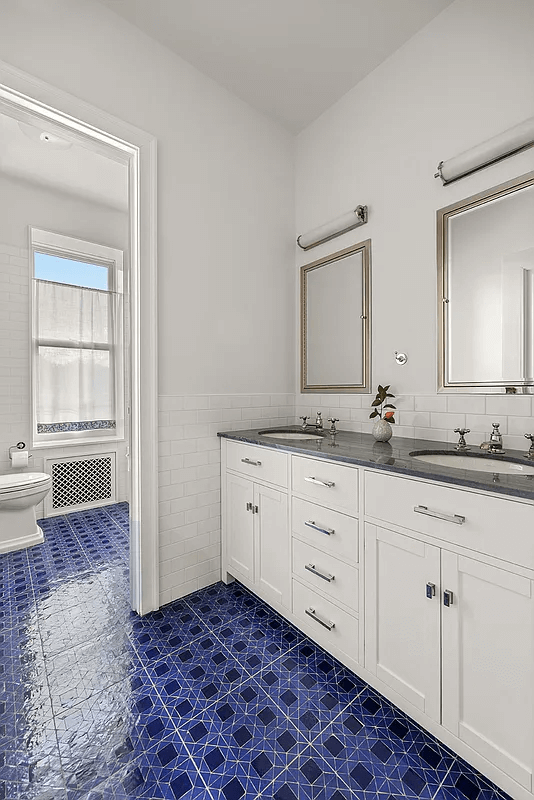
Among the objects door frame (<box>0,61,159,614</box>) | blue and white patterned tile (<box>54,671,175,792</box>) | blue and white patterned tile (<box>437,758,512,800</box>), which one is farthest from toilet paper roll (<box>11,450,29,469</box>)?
blue and white patterned tile (<box>437,758,512,800</box>)

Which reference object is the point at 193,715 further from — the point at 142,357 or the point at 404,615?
the point at 142,357

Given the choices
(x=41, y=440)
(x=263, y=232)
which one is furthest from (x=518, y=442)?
(x=41, y=440)

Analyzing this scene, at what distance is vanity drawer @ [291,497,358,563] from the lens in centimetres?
151

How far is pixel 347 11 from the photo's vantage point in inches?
73.9

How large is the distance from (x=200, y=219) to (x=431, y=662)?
7.59ft

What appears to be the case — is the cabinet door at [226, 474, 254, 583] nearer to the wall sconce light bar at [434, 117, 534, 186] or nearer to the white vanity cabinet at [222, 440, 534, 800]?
the white vanity cabinet at [222, 440, 534, 800]

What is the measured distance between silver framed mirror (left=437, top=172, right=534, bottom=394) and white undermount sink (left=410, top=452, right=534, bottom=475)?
35 cm

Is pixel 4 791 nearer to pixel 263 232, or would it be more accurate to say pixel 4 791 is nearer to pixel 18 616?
pixel 18 616

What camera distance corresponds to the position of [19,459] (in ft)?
10.5

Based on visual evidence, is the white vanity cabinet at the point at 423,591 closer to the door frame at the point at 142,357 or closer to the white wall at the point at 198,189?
the door frame at the point at 142,357

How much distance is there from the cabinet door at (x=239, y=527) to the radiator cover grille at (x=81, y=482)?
→ 202cm

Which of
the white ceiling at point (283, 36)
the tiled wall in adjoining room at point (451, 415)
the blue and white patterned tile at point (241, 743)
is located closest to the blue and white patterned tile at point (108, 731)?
the blue and white patterned tile at point (241, 743)

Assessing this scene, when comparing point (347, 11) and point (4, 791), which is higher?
point (347, 11)

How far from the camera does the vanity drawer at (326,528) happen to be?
1.51 meters
